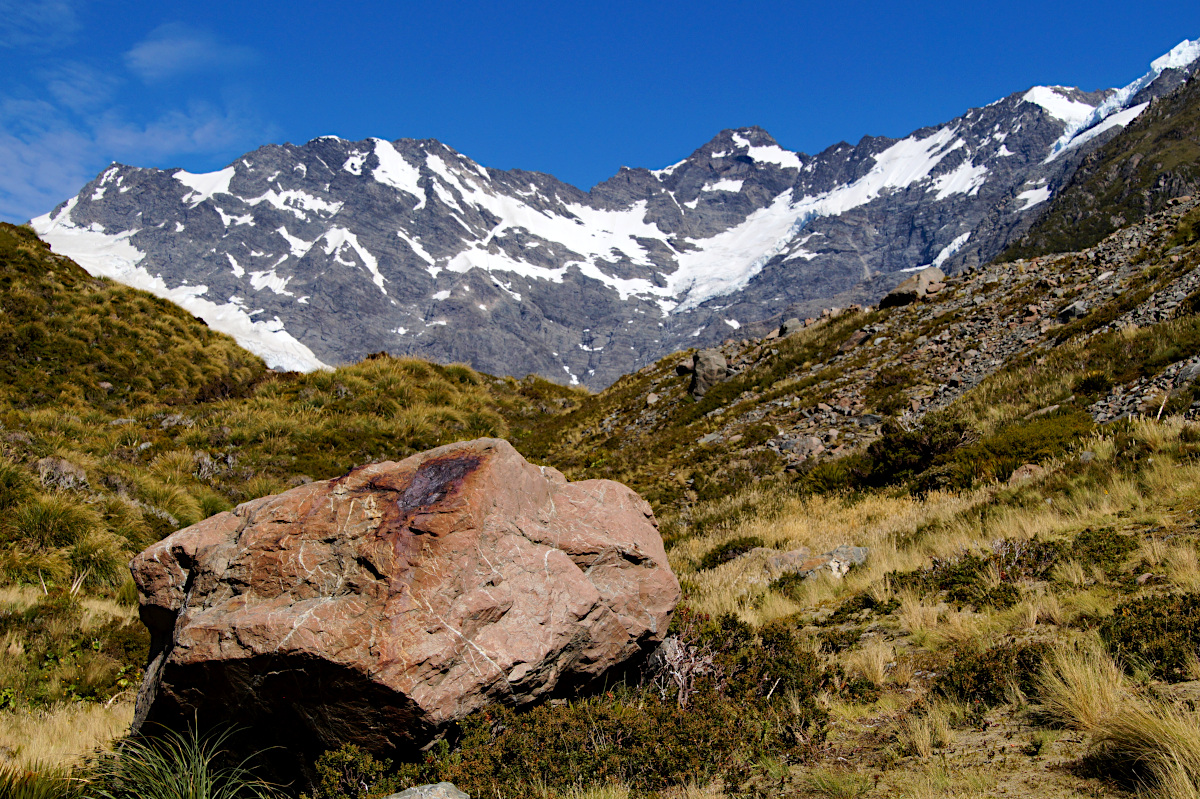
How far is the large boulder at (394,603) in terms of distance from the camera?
4.09 metres

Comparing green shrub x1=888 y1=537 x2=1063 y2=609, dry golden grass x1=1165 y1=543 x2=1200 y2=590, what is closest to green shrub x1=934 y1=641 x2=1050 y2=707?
green shrub x1=888 y1=537 x2=1063 y2=609

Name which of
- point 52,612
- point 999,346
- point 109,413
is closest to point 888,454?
point 999,346

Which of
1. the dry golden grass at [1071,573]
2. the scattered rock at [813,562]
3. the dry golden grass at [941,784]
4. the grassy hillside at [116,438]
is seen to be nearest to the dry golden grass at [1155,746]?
the dry golden grass at [941,784]

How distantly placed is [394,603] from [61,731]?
3.83 meters

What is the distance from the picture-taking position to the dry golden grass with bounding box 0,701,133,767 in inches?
188

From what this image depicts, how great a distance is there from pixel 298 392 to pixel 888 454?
17.8m

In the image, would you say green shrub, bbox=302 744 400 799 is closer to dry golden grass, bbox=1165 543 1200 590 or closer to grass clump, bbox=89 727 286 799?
grass clump, bbox=89 727 286 799

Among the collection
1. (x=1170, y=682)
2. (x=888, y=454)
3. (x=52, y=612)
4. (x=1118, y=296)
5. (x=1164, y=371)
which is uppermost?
(x=1118, y=296)

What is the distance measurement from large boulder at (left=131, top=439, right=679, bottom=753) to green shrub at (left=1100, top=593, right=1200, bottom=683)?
→ 3.29 meters

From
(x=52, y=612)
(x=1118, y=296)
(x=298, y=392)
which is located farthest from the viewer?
(x=298, y=392)

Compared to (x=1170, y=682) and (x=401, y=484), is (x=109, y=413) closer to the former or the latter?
(x=401, y=484)

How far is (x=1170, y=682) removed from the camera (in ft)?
12.6

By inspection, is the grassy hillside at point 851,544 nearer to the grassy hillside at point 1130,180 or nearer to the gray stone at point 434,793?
the gray stone at point 434,793

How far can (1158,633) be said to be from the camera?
4.21 meters
